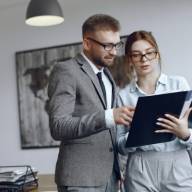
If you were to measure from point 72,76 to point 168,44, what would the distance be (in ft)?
9.37

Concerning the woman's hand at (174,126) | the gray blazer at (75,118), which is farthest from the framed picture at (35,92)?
the woman's hand at (174,126)

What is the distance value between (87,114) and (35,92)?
332 centimetres


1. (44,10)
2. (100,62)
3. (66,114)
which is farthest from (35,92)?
(66,114)

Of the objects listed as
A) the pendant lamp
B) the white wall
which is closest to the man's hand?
the pendant lamp

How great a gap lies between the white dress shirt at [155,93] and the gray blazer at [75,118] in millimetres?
85

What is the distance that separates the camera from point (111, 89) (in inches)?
68.3

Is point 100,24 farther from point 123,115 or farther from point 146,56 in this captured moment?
point 123,115

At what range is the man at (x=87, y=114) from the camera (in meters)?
1.43

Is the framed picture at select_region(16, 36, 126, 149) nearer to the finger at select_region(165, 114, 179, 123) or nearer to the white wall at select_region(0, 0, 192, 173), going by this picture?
the white wall at select_region(0, 0, 192, 173)

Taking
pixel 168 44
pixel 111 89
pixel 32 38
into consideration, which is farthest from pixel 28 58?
pixel 111 89

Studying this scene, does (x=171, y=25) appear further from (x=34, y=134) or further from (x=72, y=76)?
(x=72, y=76)

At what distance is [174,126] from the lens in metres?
1.52

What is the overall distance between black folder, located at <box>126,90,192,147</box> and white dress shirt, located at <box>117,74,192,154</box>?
1.8 inches

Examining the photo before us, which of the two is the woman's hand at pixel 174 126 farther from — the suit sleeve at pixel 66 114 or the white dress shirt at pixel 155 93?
the suit sleeve at pixel 66 114
